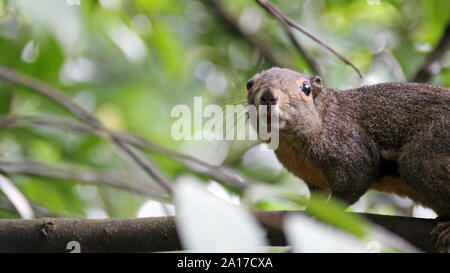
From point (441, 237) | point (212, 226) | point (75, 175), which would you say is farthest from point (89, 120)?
point (212, 226)

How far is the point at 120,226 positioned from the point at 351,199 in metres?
1.19

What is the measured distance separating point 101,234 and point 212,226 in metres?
1.47

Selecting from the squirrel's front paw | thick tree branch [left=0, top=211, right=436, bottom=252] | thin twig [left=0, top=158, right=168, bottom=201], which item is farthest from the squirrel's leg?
thin twig [left=0, top=158, right=168, bottom=201]

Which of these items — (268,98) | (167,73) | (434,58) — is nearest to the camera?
(268,98)

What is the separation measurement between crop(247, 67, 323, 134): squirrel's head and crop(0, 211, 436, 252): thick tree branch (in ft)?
2.27

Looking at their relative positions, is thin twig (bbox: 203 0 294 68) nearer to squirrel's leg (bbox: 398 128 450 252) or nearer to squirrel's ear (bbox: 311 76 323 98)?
squirrel's ear (bbox: 311 76 323 98)

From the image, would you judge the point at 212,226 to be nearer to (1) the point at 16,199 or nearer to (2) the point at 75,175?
(1) the point at 16,199

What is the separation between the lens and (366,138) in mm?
3105

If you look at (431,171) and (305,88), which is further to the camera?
(305,88)

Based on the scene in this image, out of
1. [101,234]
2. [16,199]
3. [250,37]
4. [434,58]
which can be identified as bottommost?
[101,234]

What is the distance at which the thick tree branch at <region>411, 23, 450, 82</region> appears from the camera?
4.02 m

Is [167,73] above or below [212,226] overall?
above

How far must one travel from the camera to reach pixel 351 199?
2.98m

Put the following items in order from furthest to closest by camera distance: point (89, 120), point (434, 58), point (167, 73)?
point (167, 73) < point (434, 58) < point (89, 120)
